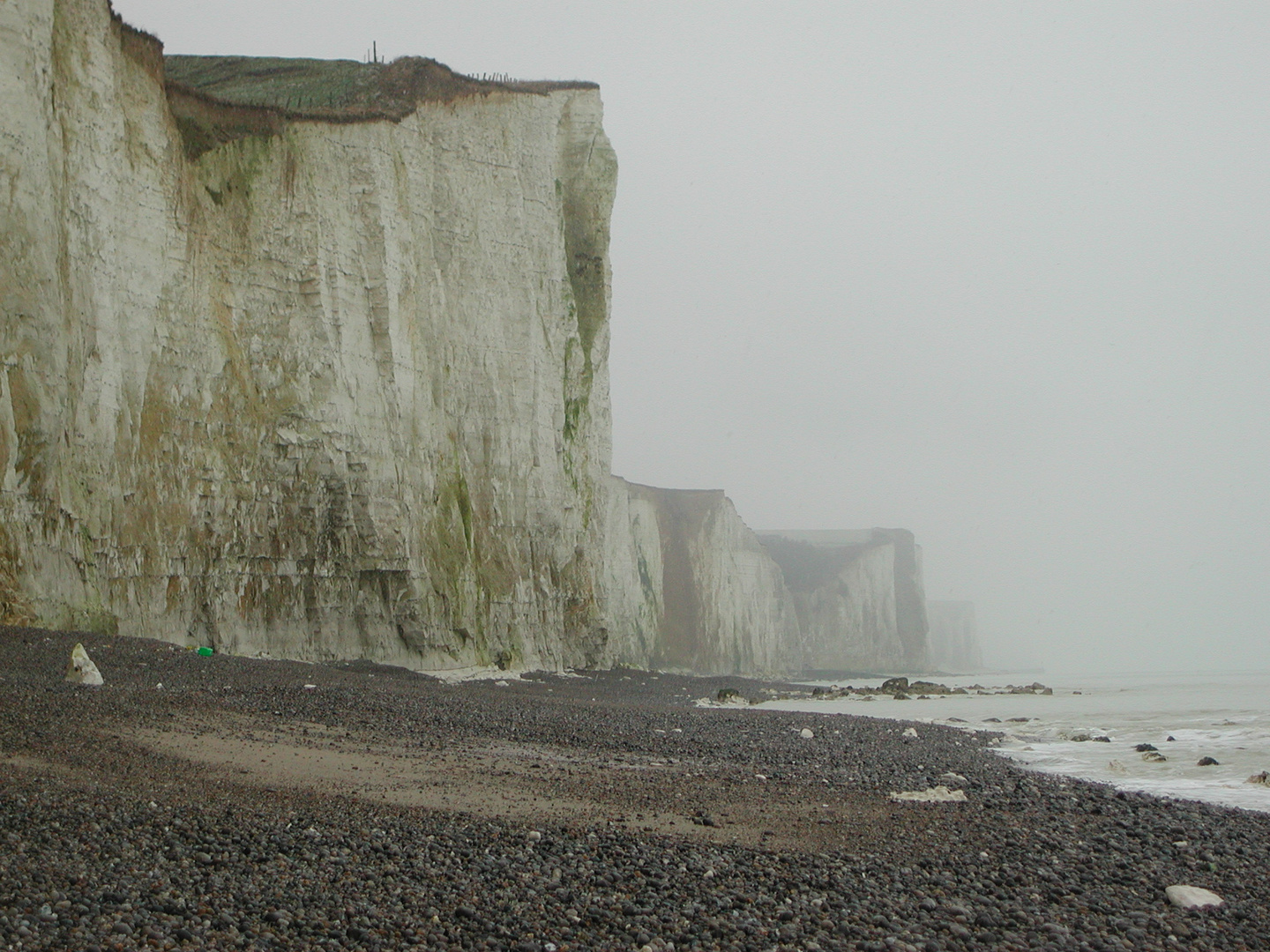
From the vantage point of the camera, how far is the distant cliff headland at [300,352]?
1458cm

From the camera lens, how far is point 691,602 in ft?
200

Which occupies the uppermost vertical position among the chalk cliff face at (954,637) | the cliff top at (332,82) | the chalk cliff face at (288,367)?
the cliff top at (332,82)

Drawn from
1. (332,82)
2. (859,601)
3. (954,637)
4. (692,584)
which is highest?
(332,82)

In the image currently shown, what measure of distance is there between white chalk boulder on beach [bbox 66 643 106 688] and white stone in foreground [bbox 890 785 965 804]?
7.68 meters

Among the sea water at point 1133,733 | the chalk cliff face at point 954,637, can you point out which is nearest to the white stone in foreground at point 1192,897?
the sea water at point 1133,733

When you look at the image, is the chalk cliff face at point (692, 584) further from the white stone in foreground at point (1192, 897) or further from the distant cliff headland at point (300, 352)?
the white stone in foreground at point (1192, 897)

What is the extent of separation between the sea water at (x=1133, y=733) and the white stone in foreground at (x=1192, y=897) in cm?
382

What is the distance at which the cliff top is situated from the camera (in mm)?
24781

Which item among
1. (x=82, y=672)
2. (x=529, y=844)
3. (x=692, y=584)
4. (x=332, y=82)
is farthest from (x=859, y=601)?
(x=529, y=844)

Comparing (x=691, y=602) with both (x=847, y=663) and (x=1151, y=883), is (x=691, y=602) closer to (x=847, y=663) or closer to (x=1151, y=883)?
(x=847, y=663)

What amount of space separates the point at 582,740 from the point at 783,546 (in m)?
81.1

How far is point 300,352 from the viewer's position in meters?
20.8

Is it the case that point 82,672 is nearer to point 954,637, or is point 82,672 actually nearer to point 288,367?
point 288,367

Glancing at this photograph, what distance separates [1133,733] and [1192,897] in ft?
41.0
